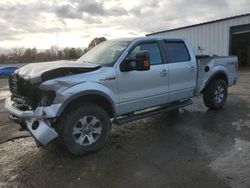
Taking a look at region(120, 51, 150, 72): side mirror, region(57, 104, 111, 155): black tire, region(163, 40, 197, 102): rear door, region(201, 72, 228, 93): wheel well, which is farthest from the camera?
region(201, 72, 228, 93): wheel well

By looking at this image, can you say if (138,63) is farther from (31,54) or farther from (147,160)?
(31,54)

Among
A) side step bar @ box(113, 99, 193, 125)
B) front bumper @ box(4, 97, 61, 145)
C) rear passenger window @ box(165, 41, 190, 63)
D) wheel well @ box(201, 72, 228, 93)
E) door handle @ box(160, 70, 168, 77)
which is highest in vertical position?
rear passenger window @ box(165, 41, 190, 63)

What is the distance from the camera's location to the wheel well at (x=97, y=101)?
4757 mm

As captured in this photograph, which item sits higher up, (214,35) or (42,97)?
(214,35)

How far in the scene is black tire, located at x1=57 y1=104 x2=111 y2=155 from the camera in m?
4.61

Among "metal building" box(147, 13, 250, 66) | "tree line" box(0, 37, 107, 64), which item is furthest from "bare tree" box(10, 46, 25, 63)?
"metal building" box(147, 13, 250, 66)

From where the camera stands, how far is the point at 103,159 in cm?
475

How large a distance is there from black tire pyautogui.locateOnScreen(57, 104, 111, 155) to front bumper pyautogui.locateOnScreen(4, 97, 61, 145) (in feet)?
0.70

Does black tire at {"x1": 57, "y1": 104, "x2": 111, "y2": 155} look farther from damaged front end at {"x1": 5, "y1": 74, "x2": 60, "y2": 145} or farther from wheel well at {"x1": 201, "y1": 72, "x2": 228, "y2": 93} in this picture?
wheel well at {"x1": 201, "y1": 72, "x2": 228, "y2": 93}

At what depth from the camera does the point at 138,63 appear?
521 centimetres

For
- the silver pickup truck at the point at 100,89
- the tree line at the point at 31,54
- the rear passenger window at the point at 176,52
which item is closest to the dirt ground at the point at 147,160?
the silver pickup truck at the point at 100,89

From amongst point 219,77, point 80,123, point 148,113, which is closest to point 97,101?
point 80,123

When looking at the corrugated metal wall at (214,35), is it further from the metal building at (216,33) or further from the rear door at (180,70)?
the rear door at (180,70)

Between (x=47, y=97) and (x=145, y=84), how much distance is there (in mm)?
1998
